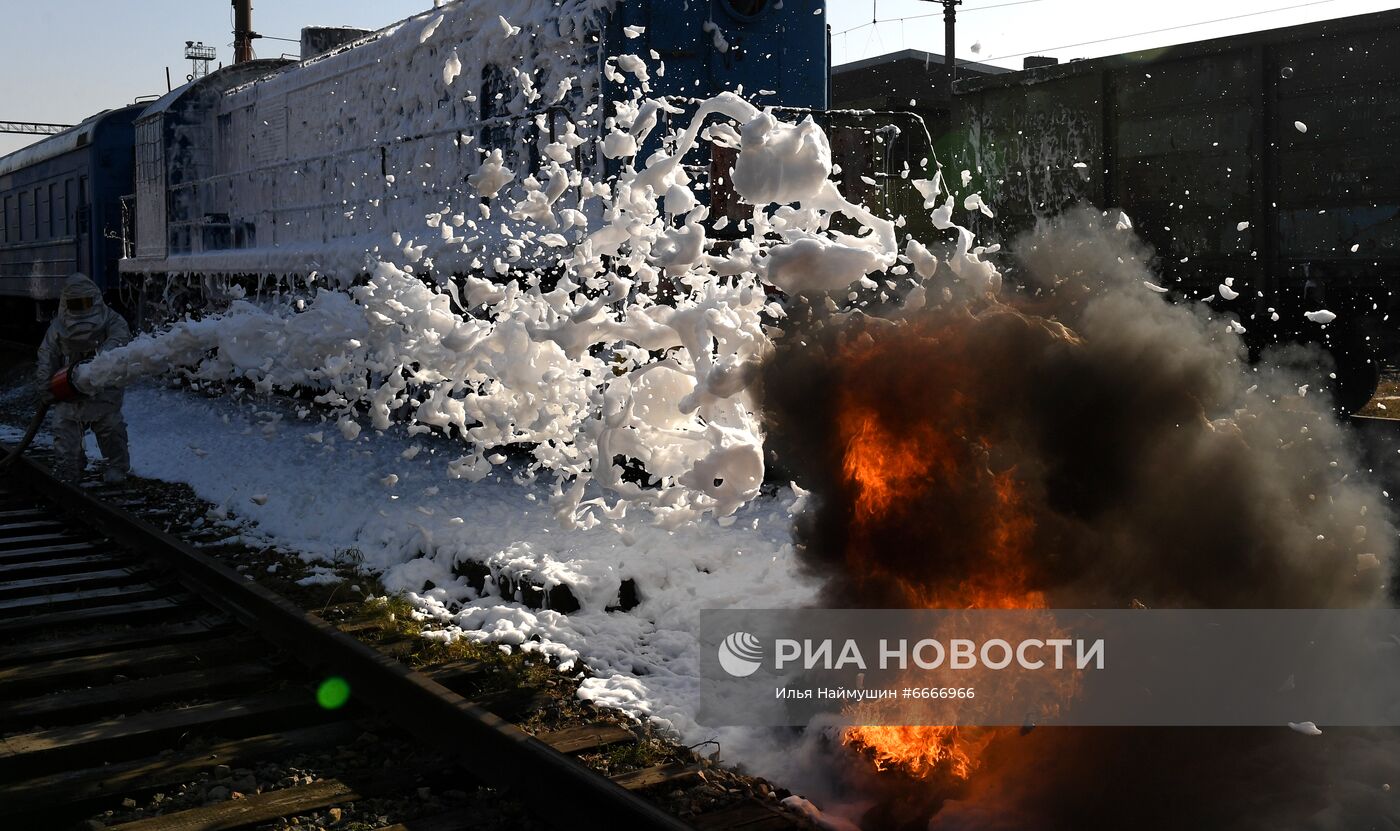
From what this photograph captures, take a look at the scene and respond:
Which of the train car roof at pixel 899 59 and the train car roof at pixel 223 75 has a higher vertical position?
the train car roof at pixel 899 59

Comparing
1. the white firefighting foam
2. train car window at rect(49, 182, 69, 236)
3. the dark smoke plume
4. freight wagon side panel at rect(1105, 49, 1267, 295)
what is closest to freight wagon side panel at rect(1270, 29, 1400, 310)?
freight wagon side panel at rect(1105, 49, 1267, 295)

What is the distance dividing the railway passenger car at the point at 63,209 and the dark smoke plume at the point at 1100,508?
707 inches

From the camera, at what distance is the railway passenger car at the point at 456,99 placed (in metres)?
9.67

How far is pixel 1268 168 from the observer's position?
10.2m

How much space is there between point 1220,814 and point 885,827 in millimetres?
964

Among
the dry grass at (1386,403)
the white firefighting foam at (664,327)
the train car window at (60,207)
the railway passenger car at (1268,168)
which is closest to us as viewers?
the white firefighting foam at (664,327)

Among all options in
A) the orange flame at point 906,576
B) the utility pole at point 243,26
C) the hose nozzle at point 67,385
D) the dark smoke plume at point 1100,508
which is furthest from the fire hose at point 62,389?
the utility pole at point 243,26

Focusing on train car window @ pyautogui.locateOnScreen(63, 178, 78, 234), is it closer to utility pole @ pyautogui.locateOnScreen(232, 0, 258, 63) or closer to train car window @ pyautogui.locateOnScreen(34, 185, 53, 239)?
train car window @ pyautogui.locateOnScreen(34, 185, 53, 239)

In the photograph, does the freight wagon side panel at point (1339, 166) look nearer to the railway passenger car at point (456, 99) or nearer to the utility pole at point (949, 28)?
the railway passenger car at point (456, 99)

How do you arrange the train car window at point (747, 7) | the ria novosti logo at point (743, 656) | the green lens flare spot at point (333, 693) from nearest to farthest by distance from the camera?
1. the green lens flare spot at point (333, 693)
2. the ria novosti logo at point (743, 656)
3. the train car window at point (747, 7)

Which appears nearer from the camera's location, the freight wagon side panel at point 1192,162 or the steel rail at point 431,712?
the steel rail at point 431,712

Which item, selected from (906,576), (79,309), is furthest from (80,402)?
(906,576)

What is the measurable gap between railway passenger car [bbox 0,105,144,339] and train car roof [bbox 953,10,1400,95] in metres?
13.2

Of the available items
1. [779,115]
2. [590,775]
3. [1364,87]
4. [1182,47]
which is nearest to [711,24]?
[779,115]
